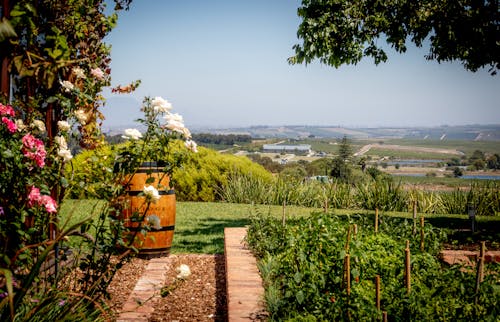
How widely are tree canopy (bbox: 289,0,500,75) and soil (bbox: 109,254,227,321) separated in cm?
410

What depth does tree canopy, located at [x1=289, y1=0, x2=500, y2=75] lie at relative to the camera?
23.6ft

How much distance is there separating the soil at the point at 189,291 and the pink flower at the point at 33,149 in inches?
44.8

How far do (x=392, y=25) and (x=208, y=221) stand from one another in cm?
495

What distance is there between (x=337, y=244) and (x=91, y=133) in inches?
126

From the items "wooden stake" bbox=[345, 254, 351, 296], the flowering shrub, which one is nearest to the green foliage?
"wooden stake" bbox=[345, 254, 351, 296]

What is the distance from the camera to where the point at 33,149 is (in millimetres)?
3041

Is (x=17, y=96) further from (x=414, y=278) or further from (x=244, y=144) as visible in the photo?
(x=244, y=144)

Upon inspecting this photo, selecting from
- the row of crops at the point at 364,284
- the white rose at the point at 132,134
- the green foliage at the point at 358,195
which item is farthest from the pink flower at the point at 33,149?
the green foliage at the point at 358,195

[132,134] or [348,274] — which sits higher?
[132,134]

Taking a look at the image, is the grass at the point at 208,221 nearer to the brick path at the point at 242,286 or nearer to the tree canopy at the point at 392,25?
the brick path at the point at 242,286

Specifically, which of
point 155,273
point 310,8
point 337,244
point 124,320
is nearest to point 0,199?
point 124,320

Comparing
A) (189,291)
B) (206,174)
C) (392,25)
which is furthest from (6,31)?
(206,174)

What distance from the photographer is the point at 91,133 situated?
5.13 m

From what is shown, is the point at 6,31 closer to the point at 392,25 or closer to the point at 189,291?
the point at 189,291
